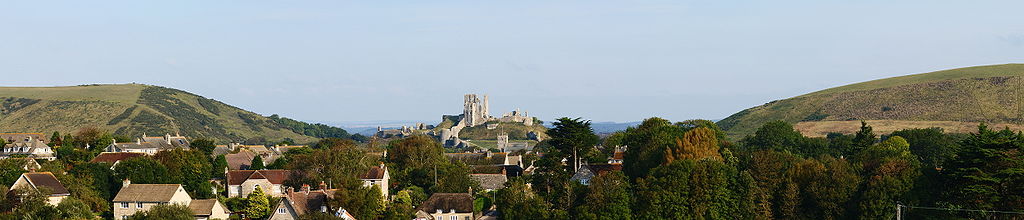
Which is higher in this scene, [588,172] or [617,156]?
[588,172]

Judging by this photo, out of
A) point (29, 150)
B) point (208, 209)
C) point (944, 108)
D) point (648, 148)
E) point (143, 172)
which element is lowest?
point (208, 209)

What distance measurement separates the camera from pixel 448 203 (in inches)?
2835

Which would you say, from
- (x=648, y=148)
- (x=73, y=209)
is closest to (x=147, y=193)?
(x=73, y=209)

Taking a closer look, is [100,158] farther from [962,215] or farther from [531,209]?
[962,215]

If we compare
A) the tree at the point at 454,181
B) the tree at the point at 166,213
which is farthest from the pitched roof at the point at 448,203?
the tree at the point at 166,213

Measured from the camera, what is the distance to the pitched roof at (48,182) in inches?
2756

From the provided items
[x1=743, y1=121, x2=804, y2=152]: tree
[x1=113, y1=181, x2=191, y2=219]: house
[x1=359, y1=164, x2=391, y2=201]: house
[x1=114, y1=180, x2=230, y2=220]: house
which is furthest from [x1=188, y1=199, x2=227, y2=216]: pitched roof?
[x1=743, y1=121, x2=804, y2=152]: tree

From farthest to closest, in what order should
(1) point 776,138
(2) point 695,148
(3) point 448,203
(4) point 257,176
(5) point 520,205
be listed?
1. (1) point 776,138
2. (4) point 257,176
3. (3) point 448,203
4. (2) point 695,148
5. (5) point 520,205

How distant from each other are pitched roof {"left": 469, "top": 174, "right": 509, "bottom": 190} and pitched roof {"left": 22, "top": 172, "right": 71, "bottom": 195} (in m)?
32.3

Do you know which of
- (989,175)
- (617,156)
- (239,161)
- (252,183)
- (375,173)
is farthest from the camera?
(239,161)

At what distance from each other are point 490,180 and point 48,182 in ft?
115

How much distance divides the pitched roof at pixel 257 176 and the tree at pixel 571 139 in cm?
2054

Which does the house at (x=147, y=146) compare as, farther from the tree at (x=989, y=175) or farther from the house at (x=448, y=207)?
the tree at (x=989, y=175)

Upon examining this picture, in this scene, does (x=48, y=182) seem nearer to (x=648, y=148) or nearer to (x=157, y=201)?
(x=157, y=201)
